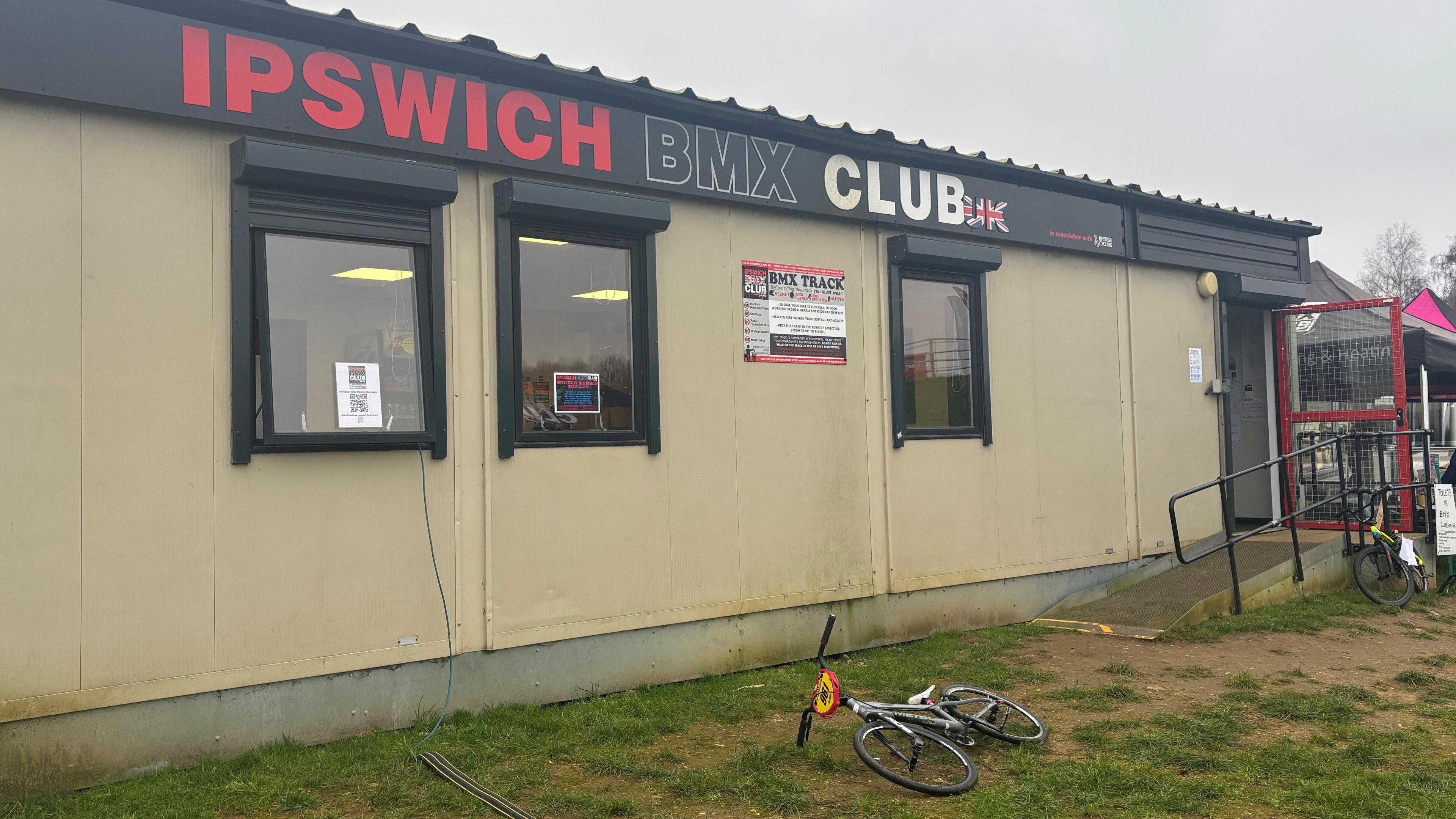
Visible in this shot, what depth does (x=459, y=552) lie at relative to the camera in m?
5.39

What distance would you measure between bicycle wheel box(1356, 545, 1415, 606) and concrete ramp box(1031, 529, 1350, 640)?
272mm

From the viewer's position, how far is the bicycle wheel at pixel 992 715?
15.8 ft

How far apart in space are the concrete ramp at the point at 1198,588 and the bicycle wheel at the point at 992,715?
2.48 metres

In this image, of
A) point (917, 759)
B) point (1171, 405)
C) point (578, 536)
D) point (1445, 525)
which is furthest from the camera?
point (1171, 405)

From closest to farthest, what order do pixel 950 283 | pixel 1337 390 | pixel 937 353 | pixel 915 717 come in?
pixel 915 717 → pixel 937 353 → pixel 950 283 → pixel 1337 390

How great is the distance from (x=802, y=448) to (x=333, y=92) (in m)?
3.51

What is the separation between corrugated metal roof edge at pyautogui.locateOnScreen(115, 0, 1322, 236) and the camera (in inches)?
190

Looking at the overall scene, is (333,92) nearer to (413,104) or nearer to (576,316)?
(413,104)

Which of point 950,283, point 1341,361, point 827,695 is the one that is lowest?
point 827,695

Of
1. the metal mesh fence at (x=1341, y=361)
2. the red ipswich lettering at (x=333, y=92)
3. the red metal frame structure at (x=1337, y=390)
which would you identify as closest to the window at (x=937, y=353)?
the red metal frame structure at (x=1337, y=390)

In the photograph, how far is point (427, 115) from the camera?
5.33m

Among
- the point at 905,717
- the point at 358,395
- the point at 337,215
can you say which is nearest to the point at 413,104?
the point at 337,215

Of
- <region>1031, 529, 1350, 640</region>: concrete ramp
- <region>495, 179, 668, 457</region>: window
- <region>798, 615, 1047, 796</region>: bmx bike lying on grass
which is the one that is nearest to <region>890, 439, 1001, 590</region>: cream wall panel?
<region>1031, 529, 1350, 640</region>: concrete ramp

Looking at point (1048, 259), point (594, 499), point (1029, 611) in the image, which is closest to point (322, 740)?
point (594, 499)
